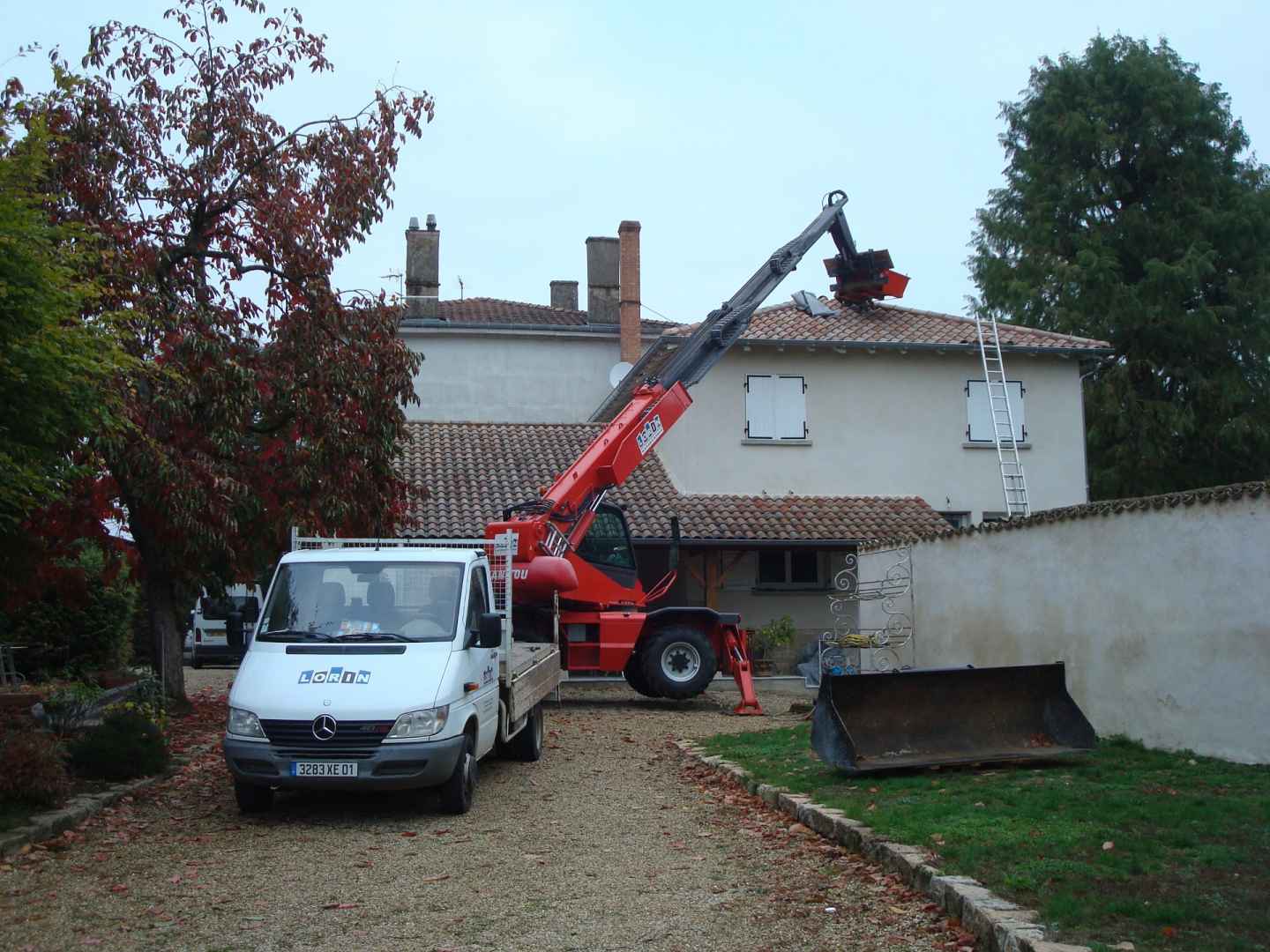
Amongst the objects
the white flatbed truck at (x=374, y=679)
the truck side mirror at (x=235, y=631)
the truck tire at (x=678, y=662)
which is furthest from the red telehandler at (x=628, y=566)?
the truck side mirror at (x=235, y=631)

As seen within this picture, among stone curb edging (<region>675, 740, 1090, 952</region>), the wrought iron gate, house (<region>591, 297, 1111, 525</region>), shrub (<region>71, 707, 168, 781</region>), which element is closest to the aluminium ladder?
house (<region>591, 297, 1111, 525</region>)

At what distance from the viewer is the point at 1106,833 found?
296 inches

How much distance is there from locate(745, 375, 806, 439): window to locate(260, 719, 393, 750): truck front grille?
60.6ft

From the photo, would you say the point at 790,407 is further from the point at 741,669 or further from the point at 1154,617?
the point at 1154,617

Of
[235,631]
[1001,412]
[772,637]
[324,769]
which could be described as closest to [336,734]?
[324,769]

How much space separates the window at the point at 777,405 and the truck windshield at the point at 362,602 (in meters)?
16.7

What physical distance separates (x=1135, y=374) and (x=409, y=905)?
3084 cm

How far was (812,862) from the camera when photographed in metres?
8.12

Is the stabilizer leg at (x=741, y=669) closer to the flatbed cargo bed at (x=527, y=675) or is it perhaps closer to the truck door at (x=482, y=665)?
the flatbed cargo bed at (x=527, y=675)

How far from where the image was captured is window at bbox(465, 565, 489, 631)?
10.7m

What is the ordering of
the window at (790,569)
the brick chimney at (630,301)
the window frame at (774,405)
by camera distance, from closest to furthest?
the window at (790,569)
the window frame at (774,405)
the brick chimney at (630,301)

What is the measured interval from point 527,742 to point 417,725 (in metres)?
3.70

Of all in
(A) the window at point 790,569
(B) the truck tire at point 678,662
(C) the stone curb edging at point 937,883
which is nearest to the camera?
(C) the stone curb edging at point 937,883

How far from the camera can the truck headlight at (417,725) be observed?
9328 mm
